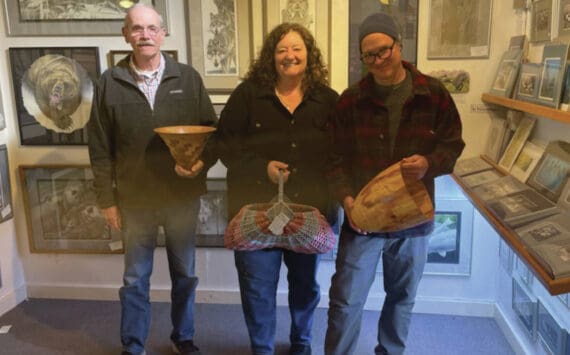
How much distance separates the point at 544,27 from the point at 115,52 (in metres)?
1.75

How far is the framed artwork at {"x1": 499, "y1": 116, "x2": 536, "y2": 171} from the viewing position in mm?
1966

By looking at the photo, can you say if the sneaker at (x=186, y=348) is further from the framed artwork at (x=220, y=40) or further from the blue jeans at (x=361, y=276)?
the framed artwork at (x=220, y=40)

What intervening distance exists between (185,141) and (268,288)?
0.60 m

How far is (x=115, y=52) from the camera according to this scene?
2.37 m

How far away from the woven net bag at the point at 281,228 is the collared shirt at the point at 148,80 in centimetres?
54

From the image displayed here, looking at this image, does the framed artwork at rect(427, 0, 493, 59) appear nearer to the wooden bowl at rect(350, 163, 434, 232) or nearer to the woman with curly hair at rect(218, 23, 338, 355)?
the woman with curly hair at rect(218, 23, 338, 355)

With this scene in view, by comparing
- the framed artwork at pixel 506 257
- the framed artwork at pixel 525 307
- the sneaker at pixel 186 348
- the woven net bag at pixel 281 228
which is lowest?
the sneaker at pixel 186 348

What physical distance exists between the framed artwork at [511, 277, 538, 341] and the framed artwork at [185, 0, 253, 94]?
147 cm

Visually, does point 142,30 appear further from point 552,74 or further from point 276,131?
point 552,74

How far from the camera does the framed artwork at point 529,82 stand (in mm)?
1768

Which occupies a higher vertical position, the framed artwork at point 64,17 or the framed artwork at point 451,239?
the framed artwork at point 64,17

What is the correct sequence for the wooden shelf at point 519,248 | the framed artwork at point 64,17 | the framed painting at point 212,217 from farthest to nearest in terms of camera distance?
the framed painting at point 212,217 → the framed artwork at point 64,17 → the wooden shelf at point 519,248

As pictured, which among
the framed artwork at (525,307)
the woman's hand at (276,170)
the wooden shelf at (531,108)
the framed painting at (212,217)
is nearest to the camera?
the wooden shelf at (531,108)

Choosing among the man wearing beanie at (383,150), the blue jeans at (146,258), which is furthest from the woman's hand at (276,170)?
the blue jeans at (146,258)
